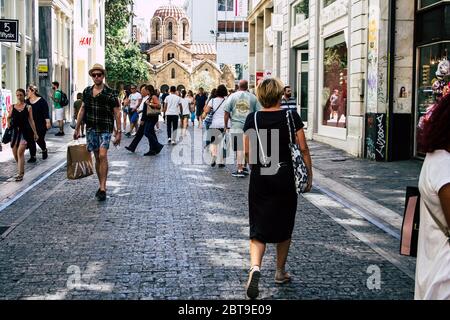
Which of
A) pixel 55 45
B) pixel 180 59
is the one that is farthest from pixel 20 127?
pixel 180 59

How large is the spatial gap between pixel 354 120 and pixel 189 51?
362ft

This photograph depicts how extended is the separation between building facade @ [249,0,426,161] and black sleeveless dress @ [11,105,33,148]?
24.8 ft

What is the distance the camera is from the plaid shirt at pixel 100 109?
32.9ft

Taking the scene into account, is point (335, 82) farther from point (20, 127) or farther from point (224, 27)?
point (224, 27)

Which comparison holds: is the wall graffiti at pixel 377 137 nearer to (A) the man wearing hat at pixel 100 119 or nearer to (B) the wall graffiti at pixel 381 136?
(B) the wall graffiti at pixel 381 136

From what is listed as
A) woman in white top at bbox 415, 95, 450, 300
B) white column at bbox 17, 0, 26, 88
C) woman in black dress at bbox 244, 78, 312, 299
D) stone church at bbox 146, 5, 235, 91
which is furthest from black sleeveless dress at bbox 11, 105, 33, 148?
stone church at bbox 146, 5, 235, 91

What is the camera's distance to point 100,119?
1005cm

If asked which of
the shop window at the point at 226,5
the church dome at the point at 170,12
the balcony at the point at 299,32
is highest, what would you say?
the church dome at the point at 170,12

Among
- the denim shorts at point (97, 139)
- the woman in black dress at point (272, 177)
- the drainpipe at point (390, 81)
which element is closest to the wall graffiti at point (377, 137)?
the drainpipe at point (390, 81)

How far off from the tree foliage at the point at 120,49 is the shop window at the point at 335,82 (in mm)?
38941
